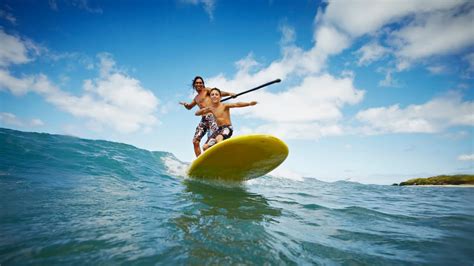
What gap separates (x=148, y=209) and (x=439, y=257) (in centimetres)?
295

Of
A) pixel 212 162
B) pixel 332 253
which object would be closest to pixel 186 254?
pixel 332 253

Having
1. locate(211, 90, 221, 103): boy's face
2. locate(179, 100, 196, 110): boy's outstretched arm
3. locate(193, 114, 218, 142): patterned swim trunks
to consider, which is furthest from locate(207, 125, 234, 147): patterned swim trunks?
locate(179, 100, 196, 110): boy's outstretched arm

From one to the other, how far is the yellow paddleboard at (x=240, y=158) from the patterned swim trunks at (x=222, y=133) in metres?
0.70

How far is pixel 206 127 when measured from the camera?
6609 mm

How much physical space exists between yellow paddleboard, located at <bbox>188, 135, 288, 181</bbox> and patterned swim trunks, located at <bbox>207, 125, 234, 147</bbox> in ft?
2.31

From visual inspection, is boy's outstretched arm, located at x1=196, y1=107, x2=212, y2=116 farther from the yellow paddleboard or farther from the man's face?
the yellow paddleboard

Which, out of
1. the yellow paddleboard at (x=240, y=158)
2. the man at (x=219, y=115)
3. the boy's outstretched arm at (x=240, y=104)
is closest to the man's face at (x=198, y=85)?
the man at (x=219, y=115)

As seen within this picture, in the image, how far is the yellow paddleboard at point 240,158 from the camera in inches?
203

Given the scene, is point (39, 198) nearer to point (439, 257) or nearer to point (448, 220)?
point (439, 257)

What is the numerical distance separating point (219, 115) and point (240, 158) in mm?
1252

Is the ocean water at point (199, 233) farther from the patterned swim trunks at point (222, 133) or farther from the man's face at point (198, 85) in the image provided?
the man's face at point (198, 85)

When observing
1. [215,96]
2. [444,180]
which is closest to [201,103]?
[215,96]

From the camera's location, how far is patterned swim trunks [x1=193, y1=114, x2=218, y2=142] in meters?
6.31

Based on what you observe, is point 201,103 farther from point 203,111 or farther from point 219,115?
point 219,115
